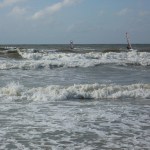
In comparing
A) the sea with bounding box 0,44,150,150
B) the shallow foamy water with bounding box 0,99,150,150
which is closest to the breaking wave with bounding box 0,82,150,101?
the sea with bounding box 0,44,150,150

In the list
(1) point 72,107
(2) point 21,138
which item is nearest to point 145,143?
(2) point 21,138

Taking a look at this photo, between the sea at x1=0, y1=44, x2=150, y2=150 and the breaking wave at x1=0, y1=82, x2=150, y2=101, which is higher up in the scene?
the breaking wave at x1=0, y1=82, x2=150, y2=101

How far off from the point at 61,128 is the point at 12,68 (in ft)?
62.0

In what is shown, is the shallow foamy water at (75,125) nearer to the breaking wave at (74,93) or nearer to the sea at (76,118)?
the sea at (76,118)

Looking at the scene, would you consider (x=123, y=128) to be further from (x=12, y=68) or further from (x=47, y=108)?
(x=12, y=68)

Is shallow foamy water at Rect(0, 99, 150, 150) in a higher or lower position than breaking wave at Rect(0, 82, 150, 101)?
lower

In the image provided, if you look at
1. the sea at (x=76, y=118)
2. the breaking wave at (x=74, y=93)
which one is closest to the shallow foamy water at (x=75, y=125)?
the sea at (x=76, y=118)

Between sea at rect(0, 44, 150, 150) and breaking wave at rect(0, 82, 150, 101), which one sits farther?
breaking wave at rect(0, 82, 150, 101)

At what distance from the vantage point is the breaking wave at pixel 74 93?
12.4m

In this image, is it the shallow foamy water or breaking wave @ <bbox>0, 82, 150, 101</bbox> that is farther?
breaking wave @ <bbox>0, 82, 150, 101</bbox>

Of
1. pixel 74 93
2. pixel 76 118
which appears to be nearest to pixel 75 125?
pixel 76 118

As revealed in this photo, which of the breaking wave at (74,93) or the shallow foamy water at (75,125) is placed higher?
the breaking wave at (74,93)

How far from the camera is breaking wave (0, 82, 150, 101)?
490 inches

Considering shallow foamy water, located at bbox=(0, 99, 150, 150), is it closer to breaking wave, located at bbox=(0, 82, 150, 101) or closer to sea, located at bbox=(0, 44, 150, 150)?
Answer: sea, located at bbox=(0, 44, 150, 150)
